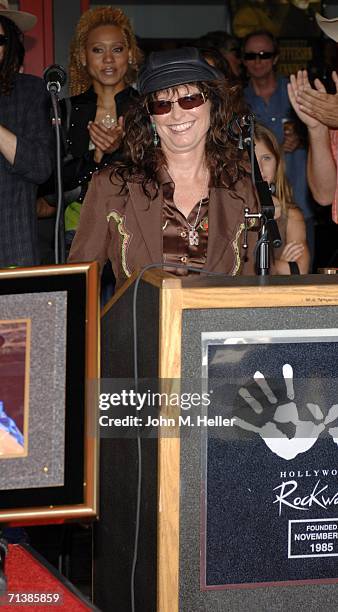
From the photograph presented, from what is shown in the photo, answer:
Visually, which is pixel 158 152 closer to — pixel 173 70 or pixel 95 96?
pixel 173 70

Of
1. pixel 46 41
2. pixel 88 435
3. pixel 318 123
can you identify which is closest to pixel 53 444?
pixel 88 435

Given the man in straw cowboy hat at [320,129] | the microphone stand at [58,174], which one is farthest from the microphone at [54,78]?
the man in straw cowboy hat at [320,129]

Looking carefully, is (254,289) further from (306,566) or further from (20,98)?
(20,98)

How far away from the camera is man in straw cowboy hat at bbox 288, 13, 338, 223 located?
3547mm

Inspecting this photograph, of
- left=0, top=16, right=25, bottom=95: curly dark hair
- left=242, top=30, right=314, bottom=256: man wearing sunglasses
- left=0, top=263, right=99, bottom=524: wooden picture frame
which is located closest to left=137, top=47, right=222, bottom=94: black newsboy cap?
left=0, top=16, right=25, bottom=95: curly dark hair

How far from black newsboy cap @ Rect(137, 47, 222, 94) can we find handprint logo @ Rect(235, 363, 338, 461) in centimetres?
114

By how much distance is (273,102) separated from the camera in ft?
17.4

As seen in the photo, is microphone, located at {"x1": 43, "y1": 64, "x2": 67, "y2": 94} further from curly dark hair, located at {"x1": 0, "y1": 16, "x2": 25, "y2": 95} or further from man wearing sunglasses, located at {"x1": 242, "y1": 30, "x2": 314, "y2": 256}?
man wearing sunglasses, located at {"x1": 242, "y1": 30, "x2": 314, "y2": 256}

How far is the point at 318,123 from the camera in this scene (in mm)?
3576

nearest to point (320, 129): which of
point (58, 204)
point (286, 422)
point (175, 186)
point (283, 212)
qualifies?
point (283, 212)

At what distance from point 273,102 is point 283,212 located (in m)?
1.19

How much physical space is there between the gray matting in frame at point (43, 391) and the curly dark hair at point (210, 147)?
3.74 feet

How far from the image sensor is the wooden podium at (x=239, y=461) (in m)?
1.88

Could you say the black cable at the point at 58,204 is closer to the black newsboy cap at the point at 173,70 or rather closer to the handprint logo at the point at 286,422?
the black newsboy cap at the point at 173,70
